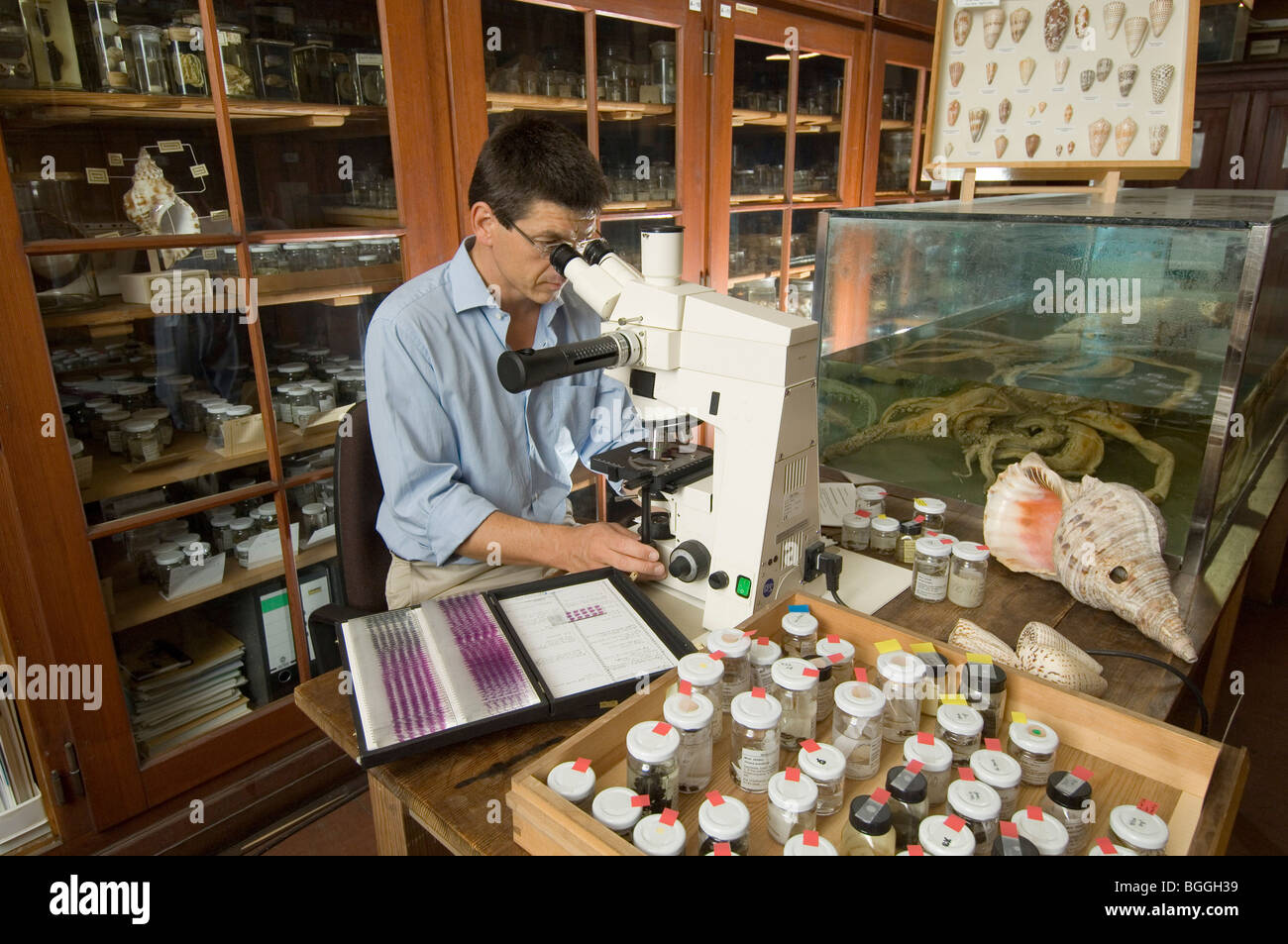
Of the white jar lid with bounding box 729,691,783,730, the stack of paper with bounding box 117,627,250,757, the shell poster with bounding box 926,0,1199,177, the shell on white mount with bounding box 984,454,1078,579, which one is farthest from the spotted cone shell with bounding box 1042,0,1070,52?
the stack of paper with bounding box 117,627,250,757

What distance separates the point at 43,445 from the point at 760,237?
254 cm

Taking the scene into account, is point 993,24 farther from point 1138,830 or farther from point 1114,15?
point 1138,830

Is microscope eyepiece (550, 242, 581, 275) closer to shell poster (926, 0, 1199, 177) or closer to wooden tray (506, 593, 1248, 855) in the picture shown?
wooden tray (506, 593, 1248, 855)

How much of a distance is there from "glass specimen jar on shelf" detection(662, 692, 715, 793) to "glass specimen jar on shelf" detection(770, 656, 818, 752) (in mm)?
90

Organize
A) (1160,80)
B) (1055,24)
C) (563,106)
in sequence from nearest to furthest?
(1160,80), (1055,24), (563,106)

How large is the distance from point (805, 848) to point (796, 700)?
223 mm

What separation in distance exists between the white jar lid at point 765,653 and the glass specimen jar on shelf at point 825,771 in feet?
0.51

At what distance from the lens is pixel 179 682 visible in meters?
1.89

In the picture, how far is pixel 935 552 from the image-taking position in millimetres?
1272

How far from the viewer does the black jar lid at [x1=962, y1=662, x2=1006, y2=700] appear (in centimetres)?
92

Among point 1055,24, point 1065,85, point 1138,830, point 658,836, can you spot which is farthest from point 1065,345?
point 658,836

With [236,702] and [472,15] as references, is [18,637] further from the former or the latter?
[472,15]

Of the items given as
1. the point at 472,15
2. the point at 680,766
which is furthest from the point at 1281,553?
the point at 472,15
